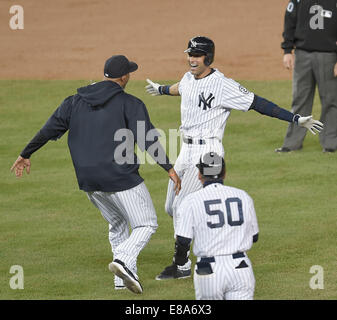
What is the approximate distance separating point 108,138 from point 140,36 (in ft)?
46.8

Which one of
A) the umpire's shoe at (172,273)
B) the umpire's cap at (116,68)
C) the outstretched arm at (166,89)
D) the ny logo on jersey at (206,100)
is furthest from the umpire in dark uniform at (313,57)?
the umpire's cap at (116,68)

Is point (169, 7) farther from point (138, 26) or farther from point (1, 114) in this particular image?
point (1, 114)

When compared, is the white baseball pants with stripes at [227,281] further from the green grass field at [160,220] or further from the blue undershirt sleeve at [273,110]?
the blue undershirt sleeve at [273,110]

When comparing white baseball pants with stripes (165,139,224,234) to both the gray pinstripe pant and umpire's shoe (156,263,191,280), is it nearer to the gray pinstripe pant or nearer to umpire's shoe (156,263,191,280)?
umpire's shoe (156,263,191,280)

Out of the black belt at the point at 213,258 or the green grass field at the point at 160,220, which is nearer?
the black belt at the point at 213,258

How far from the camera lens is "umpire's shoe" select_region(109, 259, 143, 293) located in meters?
8.46

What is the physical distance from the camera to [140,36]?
2267cm

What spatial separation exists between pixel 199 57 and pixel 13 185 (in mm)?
4649

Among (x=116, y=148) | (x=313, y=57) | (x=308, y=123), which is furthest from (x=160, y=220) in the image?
(x=313, y=57)

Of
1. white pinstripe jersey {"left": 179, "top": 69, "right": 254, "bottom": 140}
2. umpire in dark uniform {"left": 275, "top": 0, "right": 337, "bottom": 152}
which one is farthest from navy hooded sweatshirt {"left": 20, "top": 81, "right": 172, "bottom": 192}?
umpire in dark uniform {"left": 275, "top": 0, "right": 337, "bottom": 152}

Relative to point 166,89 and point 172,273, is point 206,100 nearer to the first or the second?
point 166,89

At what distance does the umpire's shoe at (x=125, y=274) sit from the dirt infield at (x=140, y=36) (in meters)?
11.3

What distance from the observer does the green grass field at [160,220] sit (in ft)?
30.1

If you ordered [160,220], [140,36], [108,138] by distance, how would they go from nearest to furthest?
[108,138] → [160,220] → [140,36]
